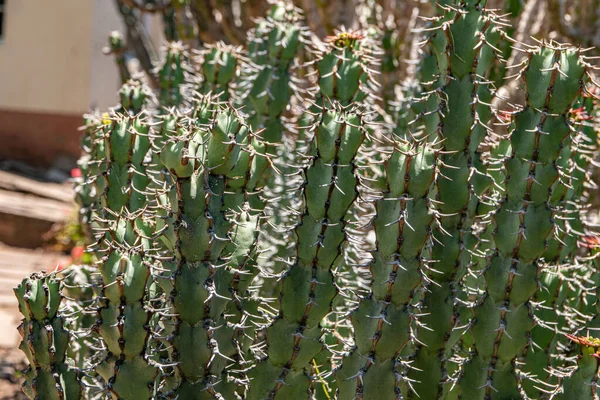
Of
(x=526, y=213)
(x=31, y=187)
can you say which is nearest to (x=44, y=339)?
(x=526, y=213)

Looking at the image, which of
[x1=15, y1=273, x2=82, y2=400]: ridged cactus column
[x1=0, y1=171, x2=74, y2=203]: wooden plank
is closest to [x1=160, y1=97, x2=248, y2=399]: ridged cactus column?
[x1=15, y1=273, x2=82, y2=400]: ridged cactus column

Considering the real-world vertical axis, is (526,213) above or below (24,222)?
above

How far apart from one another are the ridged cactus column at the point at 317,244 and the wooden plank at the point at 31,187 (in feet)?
29.6

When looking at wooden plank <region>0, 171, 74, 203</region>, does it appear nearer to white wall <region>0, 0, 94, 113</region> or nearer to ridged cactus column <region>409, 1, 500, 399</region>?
white wall <region>0, 0, 94, 113</region>

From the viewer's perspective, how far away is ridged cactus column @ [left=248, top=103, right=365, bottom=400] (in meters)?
2.33

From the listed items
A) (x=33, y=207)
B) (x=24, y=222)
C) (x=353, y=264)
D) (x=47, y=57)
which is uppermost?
(x=47, y=57)

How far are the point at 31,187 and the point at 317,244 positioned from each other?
9.25 meters

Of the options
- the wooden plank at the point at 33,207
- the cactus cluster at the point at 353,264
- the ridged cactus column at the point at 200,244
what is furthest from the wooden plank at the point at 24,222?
the ridged cactus column at the point at 200,244

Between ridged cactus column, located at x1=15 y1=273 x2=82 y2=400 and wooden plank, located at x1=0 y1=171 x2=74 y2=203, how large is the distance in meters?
8.74

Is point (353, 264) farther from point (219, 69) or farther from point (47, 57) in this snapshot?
point (47, 57)

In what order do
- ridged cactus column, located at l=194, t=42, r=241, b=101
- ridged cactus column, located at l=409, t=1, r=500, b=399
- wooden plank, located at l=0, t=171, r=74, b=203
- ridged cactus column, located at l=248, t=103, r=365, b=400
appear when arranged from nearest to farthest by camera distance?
ridged cactus column, located at l=248, t=103, r=365, b=400 → ridged cactus column, located at l=409, t=1, r=500, b=399 → ridged cactus column, located at l=194, t=42, r=241, b=101 → wooden plank, located at l=0, t=171, r=74, b=203

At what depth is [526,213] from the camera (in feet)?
8.14

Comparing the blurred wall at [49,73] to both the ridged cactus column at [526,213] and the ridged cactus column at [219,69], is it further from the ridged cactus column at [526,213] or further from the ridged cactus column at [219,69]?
the ridged cactus column at [526,213]

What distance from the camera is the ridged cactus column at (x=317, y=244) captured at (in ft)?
7.64
